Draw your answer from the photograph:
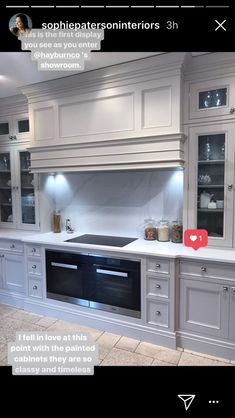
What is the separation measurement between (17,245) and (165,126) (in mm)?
1968

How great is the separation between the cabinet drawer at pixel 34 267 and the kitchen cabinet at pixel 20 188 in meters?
0.47

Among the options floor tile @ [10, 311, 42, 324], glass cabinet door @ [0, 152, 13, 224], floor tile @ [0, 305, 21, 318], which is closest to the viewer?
floor tile @ [10, 311, 42, 324]

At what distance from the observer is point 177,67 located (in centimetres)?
204

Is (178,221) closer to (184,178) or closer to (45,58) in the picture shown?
(184,178)

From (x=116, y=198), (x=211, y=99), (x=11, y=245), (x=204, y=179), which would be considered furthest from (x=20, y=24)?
(x=11, y=245)

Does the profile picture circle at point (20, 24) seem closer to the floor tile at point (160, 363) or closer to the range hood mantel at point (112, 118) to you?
the range hood mantel at point (112, 118)

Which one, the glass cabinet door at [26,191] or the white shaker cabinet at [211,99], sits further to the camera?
the glass cabinet door at [26,191]

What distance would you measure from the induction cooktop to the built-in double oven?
15 centimetres

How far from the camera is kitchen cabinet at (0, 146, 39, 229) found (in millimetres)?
3074

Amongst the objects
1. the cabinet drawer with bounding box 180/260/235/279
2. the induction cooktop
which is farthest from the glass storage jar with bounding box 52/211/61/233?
the cabinet drawer with bounding box 180/260/235/279

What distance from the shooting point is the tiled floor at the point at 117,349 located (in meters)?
1.96

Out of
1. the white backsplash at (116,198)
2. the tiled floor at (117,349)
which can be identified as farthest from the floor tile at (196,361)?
the white backsplash at (116,198)

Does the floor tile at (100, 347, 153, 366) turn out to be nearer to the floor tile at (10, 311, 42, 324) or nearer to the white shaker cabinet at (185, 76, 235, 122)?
the floor tile at (10, 311, 42, 324)

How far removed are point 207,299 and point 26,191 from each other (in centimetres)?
230
